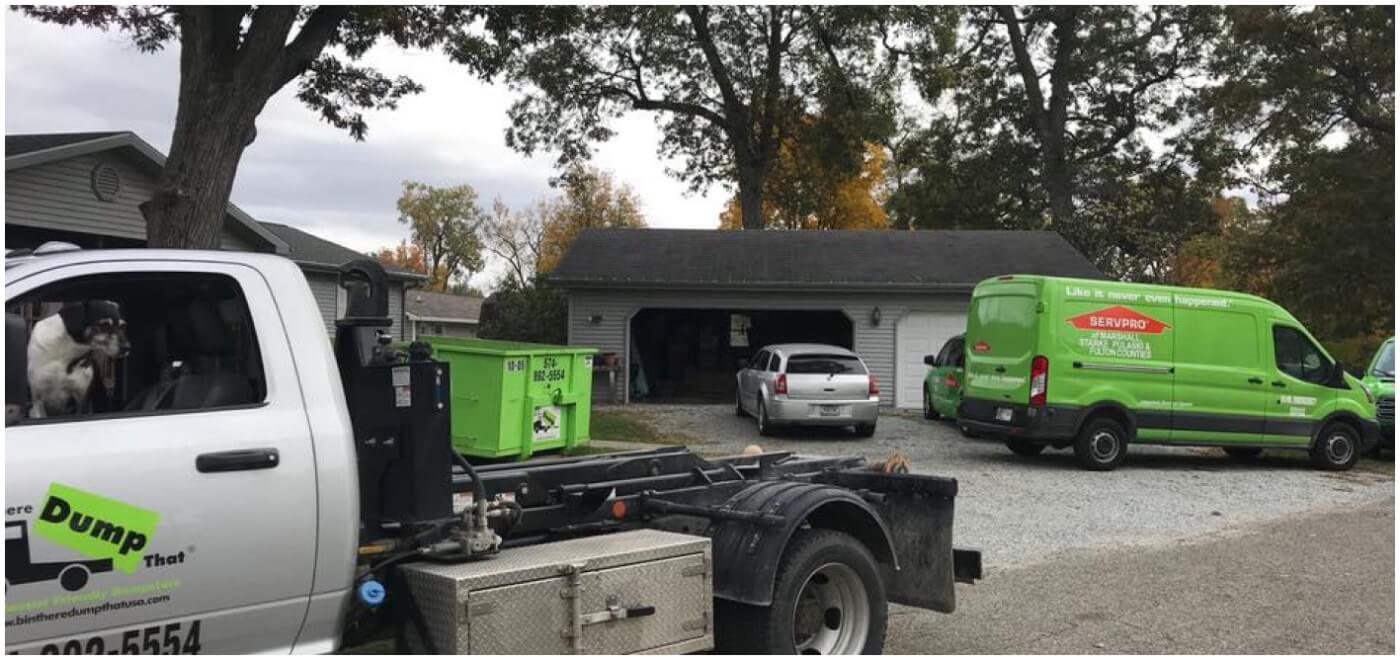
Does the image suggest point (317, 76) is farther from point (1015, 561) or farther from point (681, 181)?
point (681, 181)

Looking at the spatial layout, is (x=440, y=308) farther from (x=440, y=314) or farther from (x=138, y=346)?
(x=138, y=346)

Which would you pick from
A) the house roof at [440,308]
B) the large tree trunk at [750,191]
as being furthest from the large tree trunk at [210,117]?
the house roof at [440,308]

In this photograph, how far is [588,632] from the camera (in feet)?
13.4

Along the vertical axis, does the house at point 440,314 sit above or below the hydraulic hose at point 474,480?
above

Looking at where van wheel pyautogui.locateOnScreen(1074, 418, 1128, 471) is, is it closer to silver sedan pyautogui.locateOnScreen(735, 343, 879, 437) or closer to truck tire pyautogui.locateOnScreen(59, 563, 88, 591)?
silver sedan pyautogui.locateOnScreen(735, 343, 879, 437)

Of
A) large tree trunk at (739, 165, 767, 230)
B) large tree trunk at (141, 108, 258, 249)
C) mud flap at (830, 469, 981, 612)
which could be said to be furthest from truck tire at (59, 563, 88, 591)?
large tree trunk at (739, 165, 767, 230)

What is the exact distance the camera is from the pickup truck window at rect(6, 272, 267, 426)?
11.4ft

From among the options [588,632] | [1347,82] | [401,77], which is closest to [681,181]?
[1347,82]

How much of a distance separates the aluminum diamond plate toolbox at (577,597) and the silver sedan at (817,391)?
1225 cm

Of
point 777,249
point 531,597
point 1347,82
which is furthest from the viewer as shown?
point 1347,82

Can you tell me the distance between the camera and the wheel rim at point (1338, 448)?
580 inches

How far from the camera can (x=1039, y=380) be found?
1357 cm

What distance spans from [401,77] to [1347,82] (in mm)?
25326

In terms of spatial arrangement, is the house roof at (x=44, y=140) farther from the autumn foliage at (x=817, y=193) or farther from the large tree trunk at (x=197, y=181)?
the autumn foliage at (x=817, y=193)
